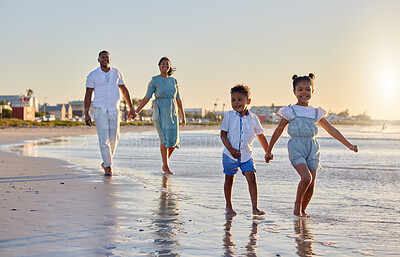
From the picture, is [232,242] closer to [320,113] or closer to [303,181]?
[303,181]

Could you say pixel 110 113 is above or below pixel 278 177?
above

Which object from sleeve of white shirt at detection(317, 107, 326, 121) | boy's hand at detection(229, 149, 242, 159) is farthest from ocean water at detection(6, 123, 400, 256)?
sleeve of white shirt at detection(317, 107, 326, 121)

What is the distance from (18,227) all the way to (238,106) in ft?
7.17

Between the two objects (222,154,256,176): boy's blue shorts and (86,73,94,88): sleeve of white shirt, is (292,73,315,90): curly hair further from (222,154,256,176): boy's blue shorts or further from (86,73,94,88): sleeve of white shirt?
(86,73,94,88): sleeve of white shirt

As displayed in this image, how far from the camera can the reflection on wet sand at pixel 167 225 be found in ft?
9.70

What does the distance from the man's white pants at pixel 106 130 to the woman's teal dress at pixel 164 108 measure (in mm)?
876

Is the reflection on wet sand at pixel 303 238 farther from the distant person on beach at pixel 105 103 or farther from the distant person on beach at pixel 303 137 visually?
the distant person on beach at pixel 105 103

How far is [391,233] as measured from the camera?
3.63 metres

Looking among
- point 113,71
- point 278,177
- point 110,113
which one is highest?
point 113,71

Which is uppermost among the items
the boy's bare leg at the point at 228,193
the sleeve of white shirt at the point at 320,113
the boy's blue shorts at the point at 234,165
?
the sleeve of white shirt at the point at 320,113

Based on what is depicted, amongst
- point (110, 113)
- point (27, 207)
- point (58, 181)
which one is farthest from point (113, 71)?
point (27, 207)

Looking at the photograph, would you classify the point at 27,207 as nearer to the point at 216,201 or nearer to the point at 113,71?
the point at 216,201

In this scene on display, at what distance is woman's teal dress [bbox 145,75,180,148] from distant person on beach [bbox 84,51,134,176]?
811 millimetres

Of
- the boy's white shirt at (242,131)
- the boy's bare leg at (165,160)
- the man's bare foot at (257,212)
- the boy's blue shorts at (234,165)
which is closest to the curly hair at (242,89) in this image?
the boy's white shirt at (242,131)
